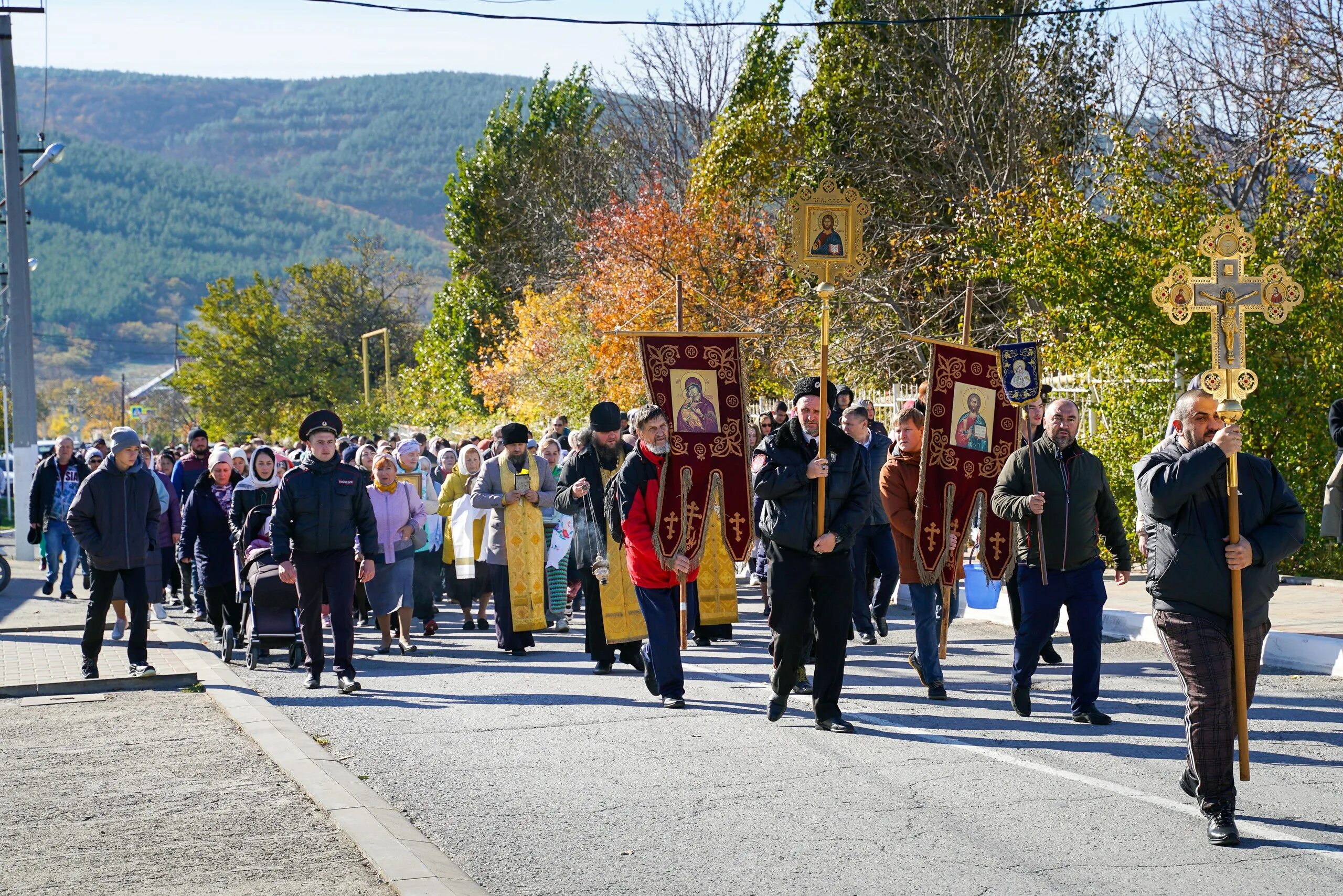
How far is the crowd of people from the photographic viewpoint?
6367mm

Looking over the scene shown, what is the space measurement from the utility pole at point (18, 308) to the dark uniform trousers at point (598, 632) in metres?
15.9

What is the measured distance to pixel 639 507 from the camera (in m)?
9.74

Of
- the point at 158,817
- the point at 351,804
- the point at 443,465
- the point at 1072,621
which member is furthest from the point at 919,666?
the point at 443,465

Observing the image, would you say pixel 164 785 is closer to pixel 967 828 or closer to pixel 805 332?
pixel 967 828

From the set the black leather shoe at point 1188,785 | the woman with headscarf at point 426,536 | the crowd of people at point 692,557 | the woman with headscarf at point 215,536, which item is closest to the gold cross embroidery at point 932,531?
Result: the crowd of people at point 692,557

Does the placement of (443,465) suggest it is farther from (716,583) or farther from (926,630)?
(926,630)

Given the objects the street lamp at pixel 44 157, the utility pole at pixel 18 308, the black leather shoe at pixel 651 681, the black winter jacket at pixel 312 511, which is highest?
the street lamp at pixel 44 157

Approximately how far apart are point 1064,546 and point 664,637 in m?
2.53

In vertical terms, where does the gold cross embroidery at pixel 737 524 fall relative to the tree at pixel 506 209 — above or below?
below

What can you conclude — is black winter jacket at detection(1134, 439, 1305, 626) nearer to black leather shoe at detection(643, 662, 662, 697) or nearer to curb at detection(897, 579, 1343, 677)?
curb at detection(897, 579, 1343, 677)

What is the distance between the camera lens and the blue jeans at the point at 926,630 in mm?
9922

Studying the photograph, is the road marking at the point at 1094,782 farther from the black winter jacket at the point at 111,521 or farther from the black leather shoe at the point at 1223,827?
the black winter jacket at the point at 111,521

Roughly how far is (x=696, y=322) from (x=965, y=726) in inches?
796

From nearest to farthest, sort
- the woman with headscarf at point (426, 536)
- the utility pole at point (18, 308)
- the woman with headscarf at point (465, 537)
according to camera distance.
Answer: the woman with headscarf at point (426, 536), the woman with headscarf at point (465, 537), the utility pole at point (18, 308)
